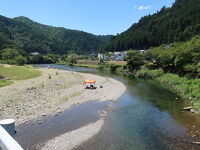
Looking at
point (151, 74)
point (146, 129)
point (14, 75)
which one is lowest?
point (146, 129)

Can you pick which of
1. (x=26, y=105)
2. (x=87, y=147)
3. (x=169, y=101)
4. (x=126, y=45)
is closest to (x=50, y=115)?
(x=26, y=105)

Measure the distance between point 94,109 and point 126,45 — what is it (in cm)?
13490

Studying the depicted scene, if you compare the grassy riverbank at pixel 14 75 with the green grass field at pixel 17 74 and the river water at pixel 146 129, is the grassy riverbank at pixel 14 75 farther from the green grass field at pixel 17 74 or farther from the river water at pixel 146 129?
the river water at pixel 146 129

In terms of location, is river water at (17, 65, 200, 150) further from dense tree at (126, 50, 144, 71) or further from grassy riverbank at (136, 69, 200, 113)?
dense tree at (126, 50, 144, 71)

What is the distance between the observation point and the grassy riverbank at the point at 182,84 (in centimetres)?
2707

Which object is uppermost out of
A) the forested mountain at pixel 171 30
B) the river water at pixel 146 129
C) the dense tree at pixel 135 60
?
the forested mountain at pixel 171 30

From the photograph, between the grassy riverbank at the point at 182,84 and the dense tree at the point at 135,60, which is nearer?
the grassy riverbank at the point at 182,84

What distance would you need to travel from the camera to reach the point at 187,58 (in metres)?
43.5

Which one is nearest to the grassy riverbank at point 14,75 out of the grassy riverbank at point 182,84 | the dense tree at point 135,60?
the grassy riverbank at point 182,84

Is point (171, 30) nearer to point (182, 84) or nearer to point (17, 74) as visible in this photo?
point (182, 84)

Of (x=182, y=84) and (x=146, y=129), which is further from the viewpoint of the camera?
(x=182, y=84)

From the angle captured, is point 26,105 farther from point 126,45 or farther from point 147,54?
point 126,45

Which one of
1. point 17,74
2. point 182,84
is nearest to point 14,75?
point 17,74

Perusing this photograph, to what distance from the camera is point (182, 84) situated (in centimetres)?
3612
